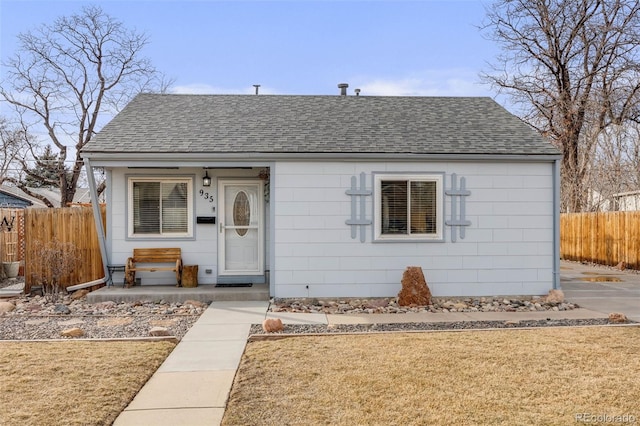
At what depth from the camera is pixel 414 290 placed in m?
8.17

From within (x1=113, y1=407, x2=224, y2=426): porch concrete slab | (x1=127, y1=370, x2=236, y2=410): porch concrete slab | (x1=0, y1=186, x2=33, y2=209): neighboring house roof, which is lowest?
(x1=127, y1=370, x2=236, y2=410): porch concrete slab

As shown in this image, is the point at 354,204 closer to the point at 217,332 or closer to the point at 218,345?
the point at 217,332

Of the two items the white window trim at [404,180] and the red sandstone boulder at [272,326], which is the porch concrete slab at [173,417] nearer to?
the red sandstone boulder at [272,326]

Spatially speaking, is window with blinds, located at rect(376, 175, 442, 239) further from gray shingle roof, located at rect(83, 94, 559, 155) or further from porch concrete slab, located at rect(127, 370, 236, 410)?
porch concrete slab, located at rect(127, 370, 236, 410)

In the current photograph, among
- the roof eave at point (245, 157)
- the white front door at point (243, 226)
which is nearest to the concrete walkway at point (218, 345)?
the white front door at point (243, 226)

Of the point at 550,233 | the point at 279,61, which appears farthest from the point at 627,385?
the point at 279,61

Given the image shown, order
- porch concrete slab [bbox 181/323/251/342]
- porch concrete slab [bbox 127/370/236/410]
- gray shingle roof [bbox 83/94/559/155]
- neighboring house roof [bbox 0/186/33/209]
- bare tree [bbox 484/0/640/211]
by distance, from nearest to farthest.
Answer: porch concrete slab [bbox 127/370/236/410] → porch concrete slab [bbox 181/323/251/342] → gray shingle roof [bbox 83/94/559/155] → bare tree [bbox 484/0/640/211] → neighboring house roof [bbox 0/186/33/209]

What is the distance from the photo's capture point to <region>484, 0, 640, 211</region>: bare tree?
19806 mm

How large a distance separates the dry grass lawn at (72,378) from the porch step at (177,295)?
272 centimetres

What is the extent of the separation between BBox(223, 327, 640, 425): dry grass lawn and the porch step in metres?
2.88

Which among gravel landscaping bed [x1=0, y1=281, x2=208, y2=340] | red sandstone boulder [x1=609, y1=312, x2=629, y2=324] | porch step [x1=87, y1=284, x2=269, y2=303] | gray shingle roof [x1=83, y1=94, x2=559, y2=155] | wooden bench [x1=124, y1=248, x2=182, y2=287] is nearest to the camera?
gravel landscaping bed [x1=0, y1=281, x2=208, y2=340]

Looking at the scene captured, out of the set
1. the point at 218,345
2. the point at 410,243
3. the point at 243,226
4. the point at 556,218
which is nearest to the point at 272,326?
the point at 218,345

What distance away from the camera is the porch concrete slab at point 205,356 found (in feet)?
16.0

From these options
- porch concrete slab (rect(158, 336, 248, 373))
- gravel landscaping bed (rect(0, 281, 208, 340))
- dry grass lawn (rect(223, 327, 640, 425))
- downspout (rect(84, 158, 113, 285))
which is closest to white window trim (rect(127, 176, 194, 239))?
downspout (rect(84, 158, 113, 285))
